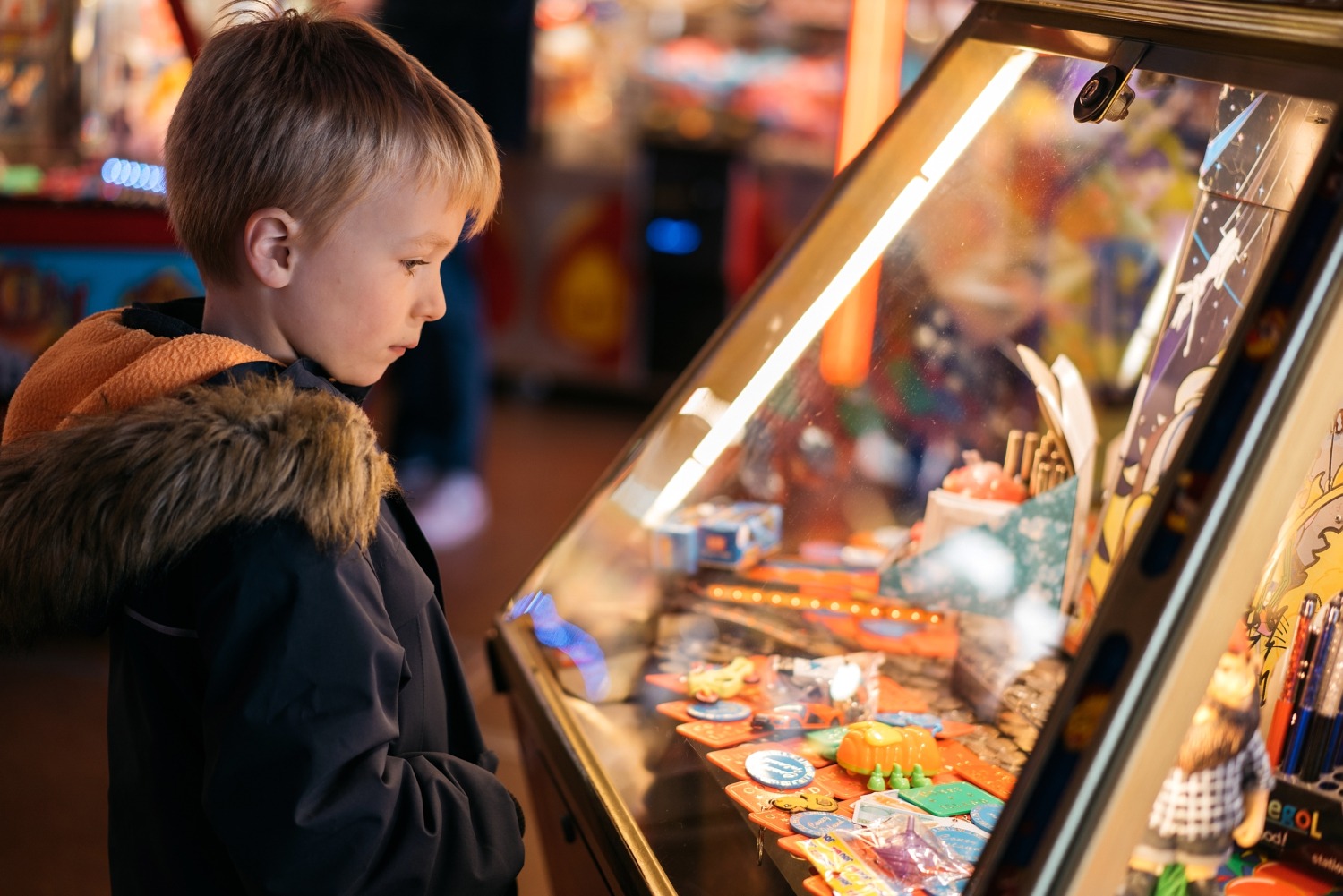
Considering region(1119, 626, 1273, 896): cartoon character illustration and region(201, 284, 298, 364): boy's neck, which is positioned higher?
region(201, 284, 298, 364): boy's neck

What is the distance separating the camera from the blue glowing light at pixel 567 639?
1388 mm

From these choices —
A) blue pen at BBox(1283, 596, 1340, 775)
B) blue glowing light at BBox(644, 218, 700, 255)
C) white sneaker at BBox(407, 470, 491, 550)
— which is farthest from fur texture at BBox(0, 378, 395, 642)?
blue glowing light at BBox(644, 218, 700, 255)

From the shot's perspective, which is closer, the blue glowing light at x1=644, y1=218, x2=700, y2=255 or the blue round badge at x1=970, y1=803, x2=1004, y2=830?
the blue round badge at x1=970, y1=803, x2=1004, y2=830

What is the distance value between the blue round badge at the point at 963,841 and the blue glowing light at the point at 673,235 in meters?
4.35

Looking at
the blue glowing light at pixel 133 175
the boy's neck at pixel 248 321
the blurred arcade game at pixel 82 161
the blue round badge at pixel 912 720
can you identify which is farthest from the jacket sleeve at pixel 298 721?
the blue glowing light at pixel 133 175

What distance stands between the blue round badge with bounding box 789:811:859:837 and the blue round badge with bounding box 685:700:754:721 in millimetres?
210

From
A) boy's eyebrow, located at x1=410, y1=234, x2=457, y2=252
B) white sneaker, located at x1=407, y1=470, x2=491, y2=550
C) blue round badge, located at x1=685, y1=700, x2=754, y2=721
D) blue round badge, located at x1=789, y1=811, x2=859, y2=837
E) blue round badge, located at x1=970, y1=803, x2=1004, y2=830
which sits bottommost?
white sneaker, located at x1=407, y1=470, x2=491, y2=550

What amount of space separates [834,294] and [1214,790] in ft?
2.50

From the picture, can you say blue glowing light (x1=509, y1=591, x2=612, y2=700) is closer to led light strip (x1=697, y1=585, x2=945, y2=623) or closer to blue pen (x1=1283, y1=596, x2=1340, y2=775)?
led light strip (x1=697, y1=585, x2=945, y2=623)

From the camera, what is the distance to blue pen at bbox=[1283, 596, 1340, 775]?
0.95 m

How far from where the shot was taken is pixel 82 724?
2.31 m

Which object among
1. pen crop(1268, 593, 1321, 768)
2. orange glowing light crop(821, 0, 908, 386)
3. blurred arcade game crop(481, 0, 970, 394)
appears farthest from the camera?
blurred arcade game crop(481, 0, 970, 394)

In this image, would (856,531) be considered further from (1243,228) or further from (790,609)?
(1243,228)

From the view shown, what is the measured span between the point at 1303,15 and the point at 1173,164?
1614mm
